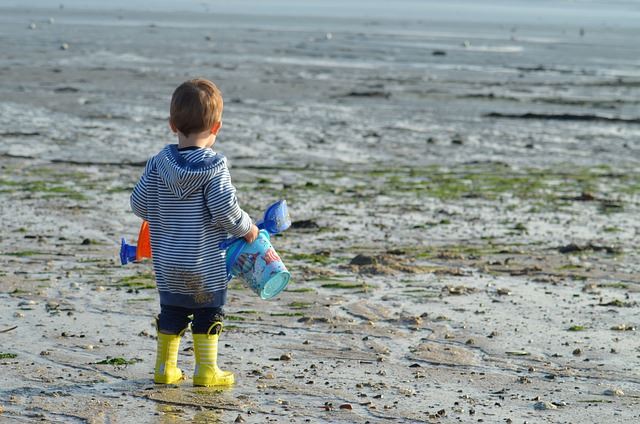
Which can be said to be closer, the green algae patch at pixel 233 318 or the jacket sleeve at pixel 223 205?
the jacket sleeve at pixel 223 205

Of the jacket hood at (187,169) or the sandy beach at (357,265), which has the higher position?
the jacket hood at (187,169)

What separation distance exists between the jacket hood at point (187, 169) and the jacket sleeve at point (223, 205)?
0.15ft

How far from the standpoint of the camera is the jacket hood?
5562mm

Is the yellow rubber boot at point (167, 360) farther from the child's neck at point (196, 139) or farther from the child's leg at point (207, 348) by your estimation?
the child's neck at point (196, 139)

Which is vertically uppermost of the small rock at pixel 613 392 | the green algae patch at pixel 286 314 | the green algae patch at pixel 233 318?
the small rock at pixel 613 392

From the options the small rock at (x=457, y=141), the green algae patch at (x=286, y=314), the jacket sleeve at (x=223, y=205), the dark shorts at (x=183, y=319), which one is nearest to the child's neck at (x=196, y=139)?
the jacket sleeve at (x=223, y=205)

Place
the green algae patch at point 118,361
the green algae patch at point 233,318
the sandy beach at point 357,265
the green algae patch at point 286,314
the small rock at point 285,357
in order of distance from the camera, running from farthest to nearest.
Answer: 1. the green algae patch at point 286,314
2. the green algae patch at point 233,318
3. the small rock at point 285,357
4. the green algae patch at point 118,361
5. the sandy beach at point 357,265

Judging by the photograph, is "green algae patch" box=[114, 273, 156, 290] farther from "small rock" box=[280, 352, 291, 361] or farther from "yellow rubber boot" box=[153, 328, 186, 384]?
"yellow rubber boot" box=[153, 328, 186, 384]

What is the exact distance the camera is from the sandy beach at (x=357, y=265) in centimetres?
566

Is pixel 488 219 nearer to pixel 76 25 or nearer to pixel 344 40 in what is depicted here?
pixel 344 40

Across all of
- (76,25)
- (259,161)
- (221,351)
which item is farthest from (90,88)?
(76,25)

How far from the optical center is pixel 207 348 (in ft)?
18.9

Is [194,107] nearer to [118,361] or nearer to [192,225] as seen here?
[192,225]

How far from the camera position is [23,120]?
1931 centimetres
